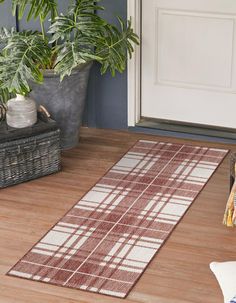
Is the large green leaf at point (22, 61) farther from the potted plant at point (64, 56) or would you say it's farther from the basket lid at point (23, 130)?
the basket lid at point (23, 130)

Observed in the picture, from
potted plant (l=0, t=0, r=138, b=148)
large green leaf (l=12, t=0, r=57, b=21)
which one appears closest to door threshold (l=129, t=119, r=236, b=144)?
potted plant (l=0, t=0, r=138, b=148)

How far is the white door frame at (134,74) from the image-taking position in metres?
4.82

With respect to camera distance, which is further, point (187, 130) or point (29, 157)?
point (187, 130)

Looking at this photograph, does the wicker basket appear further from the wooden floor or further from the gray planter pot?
the gray planter pot

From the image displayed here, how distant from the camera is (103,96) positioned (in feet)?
16.6

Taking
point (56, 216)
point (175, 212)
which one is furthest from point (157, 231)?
point (56, 216)

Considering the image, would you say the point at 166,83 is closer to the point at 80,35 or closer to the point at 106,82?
the point at 106,82

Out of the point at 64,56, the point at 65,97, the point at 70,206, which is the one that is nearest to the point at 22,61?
the point at 64,56

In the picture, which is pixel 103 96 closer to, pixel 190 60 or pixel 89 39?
pixel 190 60

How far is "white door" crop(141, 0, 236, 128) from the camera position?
4711mm

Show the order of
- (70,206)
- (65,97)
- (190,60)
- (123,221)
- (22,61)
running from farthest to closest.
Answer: (190,60) → (65,97) → (22,61) → (70,206) → (123,221)

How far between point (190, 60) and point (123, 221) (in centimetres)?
121

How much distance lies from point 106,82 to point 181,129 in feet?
1.68

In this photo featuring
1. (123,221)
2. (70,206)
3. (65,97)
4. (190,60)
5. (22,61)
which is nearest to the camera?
(123,221)
